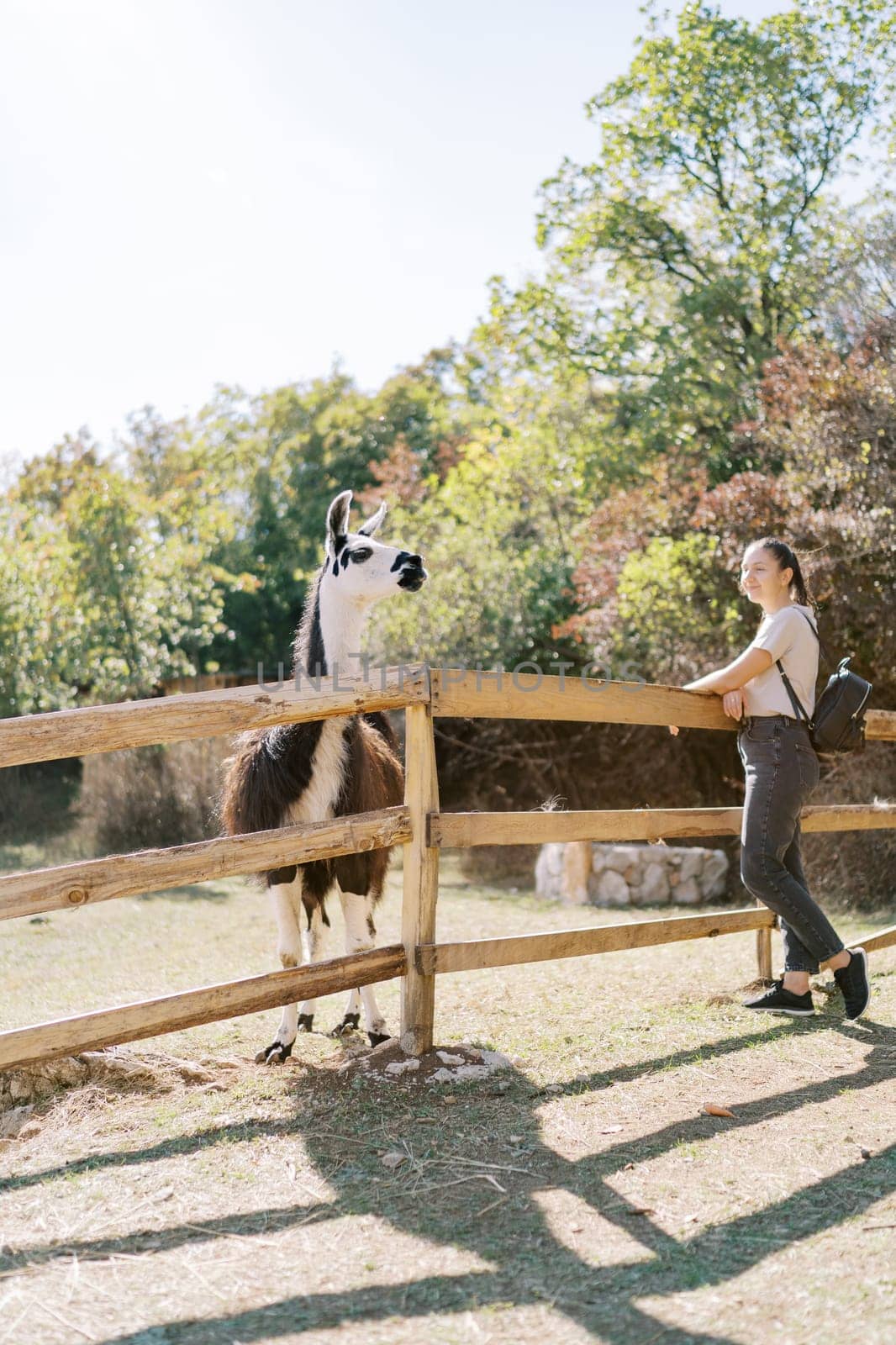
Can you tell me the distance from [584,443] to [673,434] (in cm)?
150

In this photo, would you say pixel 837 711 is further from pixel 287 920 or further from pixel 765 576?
pixel 287 920

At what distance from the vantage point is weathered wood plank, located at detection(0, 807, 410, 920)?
299cm

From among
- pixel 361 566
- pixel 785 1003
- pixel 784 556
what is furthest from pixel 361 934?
pixel 784 556

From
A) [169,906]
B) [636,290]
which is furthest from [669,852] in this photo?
[636,290]

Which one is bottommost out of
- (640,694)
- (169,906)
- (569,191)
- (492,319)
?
(169,906)

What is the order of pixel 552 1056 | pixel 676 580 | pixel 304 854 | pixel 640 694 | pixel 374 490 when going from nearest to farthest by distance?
pixel 304 854 → pixel 552 1056 → pixel 640 694 → pixel 676 580 → pixel 374 490

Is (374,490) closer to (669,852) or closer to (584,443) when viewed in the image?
(584,443)

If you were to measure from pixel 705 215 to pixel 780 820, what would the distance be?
11169 millimetres

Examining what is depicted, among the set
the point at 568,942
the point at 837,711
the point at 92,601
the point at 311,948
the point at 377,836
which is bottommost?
the point at 311,948

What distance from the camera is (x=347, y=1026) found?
4820 mm

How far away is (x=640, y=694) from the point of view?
4.29 meters

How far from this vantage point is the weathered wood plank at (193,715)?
9.86 feet

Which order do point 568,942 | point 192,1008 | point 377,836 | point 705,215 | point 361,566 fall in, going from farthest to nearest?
point 705,215 → point 361,566 → point 568,942 → point 377,836 → point 192,1008

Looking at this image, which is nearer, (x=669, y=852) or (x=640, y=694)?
(x=640, y=694)
